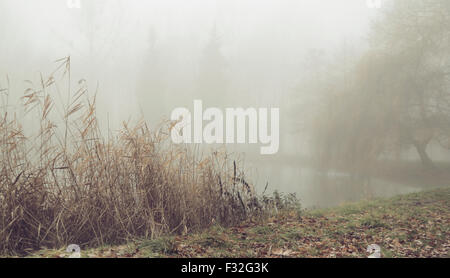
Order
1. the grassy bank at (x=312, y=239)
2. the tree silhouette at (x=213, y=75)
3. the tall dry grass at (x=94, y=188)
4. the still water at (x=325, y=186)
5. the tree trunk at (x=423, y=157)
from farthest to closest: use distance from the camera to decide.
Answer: the tree silhouette at (x=213, y=75)
the tree trunk at (x=423, y=157)
the still water at (x=325, y=186)
the tall dry grass at (x=94, y=188)
the grassy bank at (x=312, y=239)

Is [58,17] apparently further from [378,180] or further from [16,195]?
[378,180]

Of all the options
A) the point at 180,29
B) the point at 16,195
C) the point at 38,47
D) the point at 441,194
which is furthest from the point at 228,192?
the point at 38,47

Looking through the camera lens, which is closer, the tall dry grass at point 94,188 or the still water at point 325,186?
the tall dry grass at point 94,188

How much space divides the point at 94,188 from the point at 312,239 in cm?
197

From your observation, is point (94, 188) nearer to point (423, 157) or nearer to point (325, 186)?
point (325, 186)

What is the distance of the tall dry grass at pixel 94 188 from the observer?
8.09ft

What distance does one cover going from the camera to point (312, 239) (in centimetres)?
284

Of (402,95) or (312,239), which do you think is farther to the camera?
(402,95)

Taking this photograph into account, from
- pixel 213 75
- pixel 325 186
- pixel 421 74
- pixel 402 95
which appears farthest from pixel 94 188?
pixel 421 74

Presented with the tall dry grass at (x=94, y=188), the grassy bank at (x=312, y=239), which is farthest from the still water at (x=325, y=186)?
the tall dry grass at (x=94, y=188)

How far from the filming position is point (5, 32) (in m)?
10.5

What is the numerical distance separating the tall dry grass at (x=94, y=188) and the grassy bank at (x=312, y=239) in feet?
0.80

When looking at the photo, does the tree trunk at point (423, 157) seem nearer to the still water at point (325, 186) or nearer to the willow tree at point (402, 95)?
the willow tree at point (402, 95)

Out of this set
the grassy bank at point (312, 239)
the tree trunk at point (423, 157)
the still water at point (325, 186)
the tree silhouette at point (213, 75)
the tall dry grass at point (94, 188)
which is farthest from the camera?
the tree silhouette at point (213, 75)
